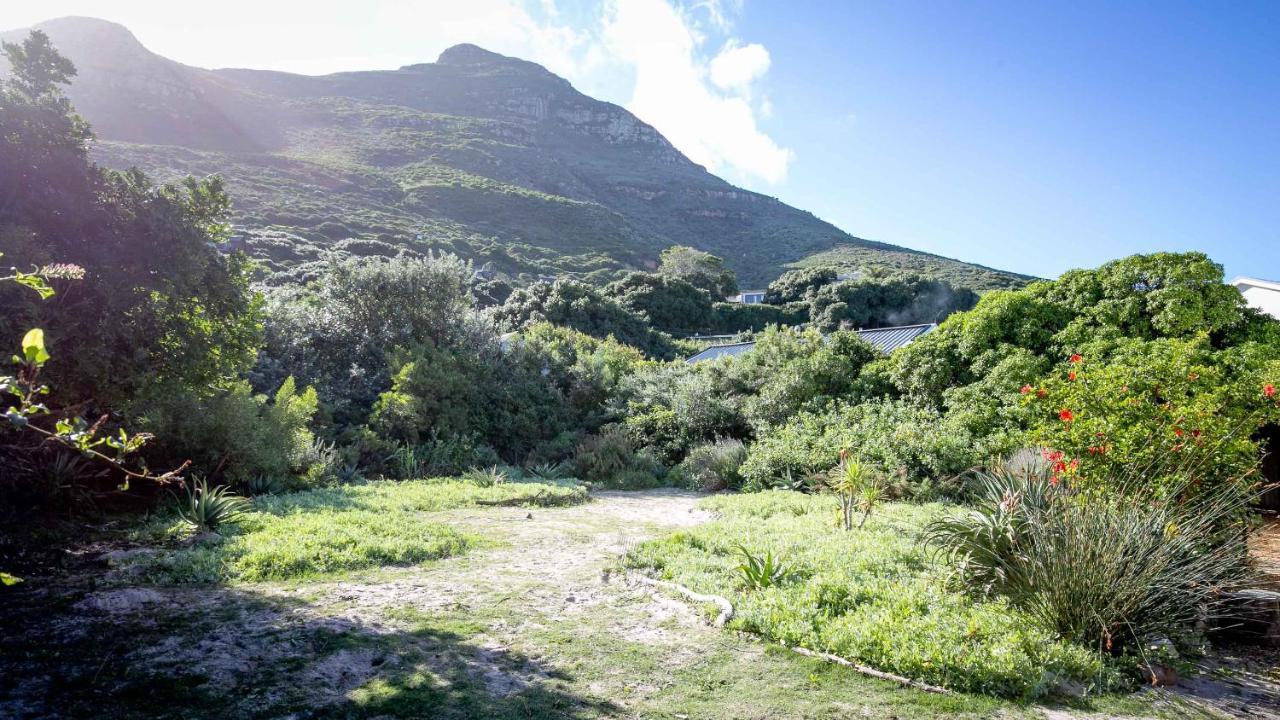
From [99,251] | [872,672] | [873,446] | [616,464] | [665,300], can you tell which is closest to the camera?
[872,672]

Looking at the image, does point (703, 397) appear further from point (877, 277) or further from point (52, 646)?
point (877, 277)

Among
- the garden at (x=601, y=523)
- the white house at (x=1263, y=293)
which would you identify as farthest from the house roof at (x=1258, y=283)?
the garden at (x=601, y=523)

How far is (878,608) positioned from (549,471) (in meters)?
9.23

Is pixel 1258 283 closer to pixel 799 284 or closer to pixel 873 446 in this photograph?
pixel 873 446

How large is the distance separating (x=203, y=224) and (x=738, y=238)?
74588 millimetres

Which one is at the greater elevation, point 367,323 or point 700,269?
point 700,269

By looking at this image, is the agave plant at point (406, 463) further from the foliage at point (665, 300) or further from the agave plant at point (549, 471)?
the foliage at point (665, 300)

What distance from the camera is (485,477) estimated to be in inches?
464

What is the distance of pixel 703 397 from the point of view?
15.1 m

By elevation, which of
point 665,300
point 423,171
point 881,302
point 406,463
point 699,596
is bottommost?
point 406,463

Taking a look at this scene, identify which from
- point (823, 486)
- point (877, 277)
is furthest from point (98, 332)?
point (877, 277)

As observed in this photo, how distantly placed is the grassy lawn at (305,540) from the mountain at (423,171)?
2245 centimetres

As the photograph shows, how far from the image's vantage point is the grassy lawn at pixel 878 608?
4035mm

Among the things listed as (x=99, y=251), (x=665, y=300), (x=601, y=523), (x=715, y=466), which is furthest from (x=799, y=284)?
(x=99, y=251)
